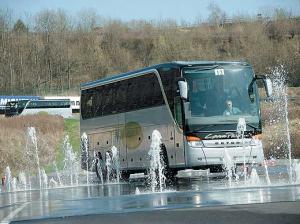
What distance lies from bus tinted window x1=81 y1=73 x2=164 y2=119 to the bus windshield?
1496 millimetres

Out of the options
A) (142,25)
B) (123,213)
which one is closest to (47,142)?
(123,213)

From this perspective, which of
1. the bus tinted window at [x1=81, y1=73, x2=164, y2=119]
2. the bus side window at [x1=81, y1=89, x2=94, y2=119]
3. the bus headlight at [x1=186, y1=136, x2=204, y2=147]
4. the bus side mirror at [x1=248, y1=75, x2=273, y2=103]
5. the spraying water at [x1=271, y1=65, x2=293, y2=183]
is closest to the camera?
the bus headlight at [x1=186, y1=136, x2=204, y2=147]

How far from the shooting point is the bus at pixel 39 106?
7364 centimetres

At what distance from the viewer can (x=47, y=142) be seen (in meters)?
48.0

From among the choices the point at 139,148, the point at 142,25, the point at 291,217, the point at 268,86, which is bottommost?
the point at 291,217

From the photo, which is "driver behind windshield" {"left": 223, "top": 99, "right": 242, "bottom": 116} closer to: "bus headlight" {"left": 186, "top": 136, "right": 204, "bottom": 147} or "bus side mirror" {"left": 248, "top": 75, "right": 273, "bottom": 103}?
"bus side mirror" {"left": 248, "top": 75, "right": 273, "bottom": 103}

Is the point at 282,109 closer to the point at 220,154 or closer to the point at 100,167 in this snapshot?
the point at 100,167

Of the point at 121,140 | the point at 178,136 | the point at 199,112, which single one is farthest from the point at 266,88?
the point at 121,140

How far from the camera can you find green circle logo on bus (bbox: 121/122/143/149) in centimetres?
2227

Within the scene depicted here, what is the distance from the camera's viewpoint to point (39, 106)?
75188 mm

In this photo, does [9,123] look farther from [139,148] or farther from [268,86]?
[268,86]

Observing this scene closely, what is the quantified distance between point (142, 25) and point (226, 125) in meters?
88.7

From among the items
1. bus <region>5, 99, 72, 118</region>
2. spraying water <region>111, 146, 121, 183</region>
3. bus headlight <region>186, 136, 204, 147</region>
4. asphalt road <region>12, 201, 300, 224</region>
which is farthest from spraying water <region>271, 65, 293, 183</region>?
bus <region>5, 99, 72, 118</region>

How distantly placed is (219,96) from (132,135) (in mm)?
4260
